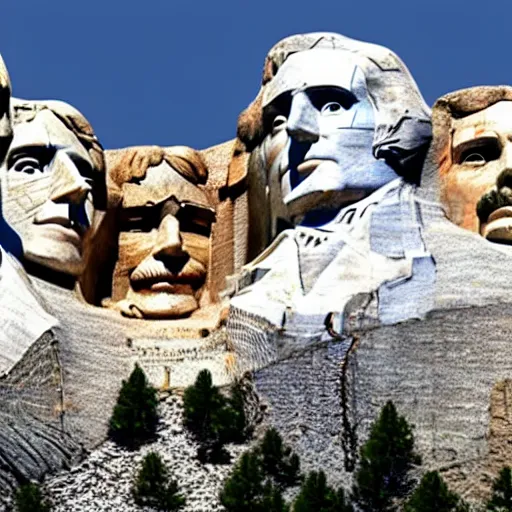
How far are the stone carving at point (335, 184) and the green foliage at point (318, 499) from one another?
1.76m

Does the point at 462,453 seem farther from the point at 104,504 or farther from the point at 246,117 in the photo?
the point at 246,117

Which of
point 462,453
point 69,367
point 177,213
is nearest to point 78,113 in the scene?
point 177,213

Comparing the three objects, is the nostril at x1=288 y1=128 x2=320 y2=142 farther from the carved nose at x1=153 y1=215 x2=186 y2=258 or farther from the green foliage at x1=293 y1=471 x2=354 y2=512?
the green foliage at x1=293 y1=471 x2=354 y2=512

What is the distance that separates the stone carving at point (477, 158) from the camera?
90.0 feet

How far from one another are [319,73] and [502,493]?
15.7ft

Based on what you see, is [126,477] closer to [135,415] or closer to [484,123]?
[135,415]

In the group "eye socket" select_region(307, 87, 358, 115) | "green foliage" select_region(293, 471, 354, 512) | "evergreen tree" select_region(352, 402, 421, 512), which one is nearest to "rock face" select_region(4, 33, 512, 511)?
"eye socket" select_region(307, 87, 358, 115)

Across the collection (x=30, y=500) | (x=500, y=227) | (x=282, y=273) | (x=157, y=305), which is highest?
(x=500, y=227)

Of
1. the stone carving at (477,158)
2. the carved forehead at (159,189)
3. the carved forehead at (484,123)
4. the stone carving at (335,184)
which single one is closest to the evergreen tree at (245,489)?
the stone carving at (335,184)

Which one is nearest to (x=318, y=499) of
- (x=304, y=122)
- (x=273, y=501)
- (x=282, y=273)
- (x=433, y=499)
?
(x=273, y=501)

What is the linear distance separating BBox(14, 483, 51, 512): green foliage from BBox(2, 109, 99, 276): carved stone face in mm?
3000

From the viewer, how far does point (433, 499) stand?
24.4 m

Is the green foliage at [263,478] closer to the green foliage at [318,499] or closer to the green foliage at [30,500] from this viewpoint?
the green foliage at [318,499]

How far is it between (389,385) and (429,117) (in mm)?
3158
